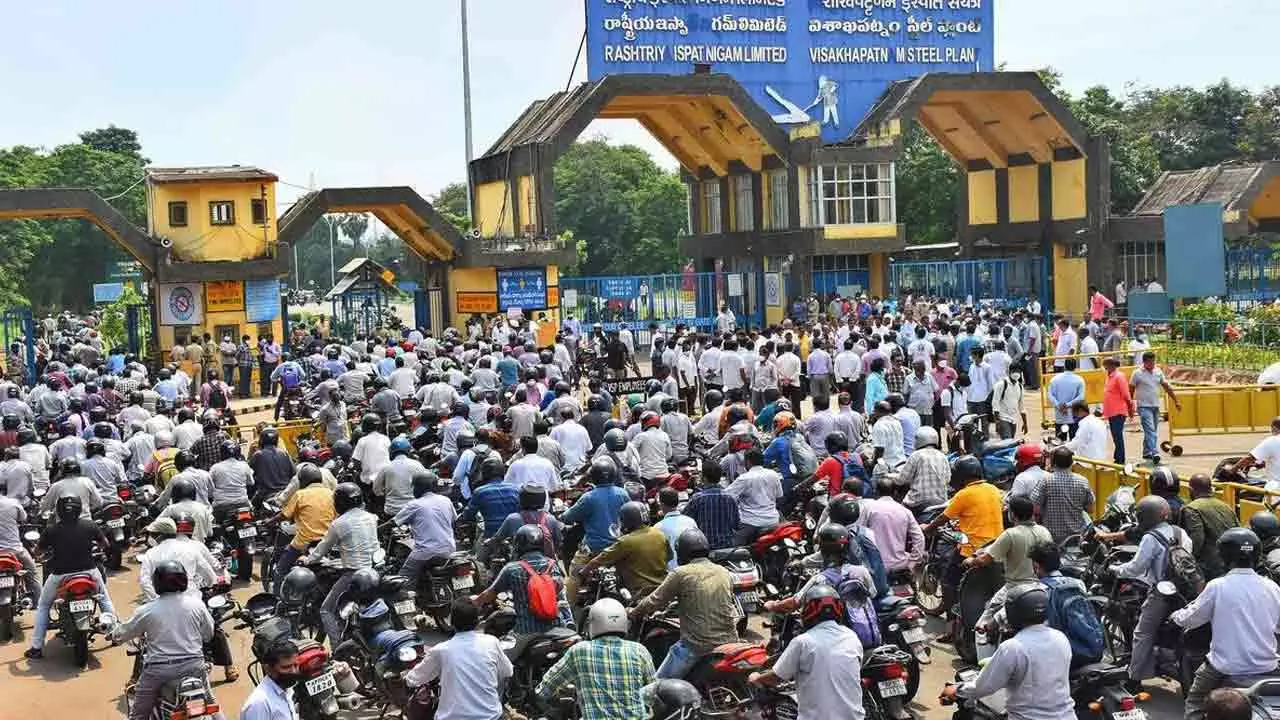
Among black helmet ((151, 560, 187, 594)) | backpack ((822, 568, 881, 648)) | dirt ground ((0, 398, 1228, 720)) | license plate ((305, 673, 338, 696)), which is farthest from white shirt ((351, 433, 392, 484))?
backpack ((822, 568, 881, 648))

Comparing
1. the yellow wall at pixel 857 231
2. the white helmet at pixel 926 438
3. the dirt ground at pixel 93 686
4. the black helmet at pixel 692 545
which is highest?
the yellow wall at pixel 857 231

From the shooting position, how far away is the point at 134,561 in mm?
16719

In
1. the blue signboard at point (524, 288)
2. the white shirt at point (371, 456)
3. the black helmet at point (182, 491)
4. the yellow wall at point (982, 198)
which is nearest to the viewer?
the black helmet at point (182, 491)

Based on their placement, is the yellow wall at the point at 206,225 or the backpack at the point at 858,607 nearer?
the backpack at the point at 858,607

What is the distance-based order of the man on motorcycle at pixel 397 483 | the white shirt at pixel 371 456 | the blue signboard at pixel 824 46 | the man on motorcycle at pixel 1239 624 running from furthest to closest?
the blue signboard at pixel 824 46 → the white shirt at pixel 371 456 → the man on motorcycle at pixel 397 483 → the man on motorcycle at pixel 1239 624

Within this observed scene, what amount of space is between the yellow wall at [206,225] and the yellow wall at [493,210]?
672cm

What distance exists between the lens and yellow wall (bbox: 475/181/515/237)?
126 ft

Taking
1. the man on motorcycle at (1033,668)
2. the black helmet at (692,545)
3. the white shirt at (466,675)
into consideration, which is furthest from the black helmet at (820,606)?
the white shirt at (466,675)

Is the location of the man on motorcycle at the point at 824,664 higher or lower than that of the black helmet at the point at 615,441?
lower

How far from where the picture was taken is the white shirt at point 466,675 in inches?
314

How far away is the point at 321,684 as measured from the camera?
888 cm

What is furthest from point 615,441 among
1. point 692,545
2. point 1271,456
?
point 1271,456

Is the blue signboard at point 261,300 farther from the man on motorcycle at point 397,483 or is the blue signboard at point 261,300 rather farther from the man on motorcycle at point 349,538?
the man on motorcycle at point 349,538

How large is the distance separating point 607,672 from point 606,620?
28 cm
